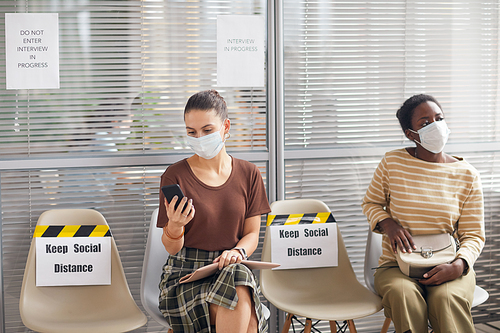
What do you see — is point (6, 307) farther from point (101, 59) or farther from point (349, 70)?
point (349, 70)

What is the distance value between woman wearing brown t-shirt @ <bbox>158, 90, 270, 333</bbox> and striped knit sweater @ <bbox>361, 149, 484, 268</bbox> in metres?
0.73

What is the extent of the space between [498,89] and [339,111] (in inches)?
46.1

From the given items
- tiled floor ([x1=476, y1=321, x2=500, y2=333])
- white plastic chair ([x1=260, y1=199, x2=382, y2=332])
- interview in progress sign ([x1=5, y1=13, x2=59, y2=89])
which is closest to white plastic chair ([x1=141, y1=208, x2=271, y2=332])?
white plastic chair ([x1=260, y1=199, x2=382, y2=332])

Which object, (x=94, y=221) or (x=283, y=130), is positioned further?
(x=283, y=130)

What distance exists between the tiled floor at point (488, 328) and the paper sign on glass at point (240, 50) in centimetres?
230

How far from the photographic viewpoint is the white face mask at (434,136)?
7.04 feet

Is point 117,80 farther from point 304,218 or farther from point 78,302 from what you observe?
point 304,218

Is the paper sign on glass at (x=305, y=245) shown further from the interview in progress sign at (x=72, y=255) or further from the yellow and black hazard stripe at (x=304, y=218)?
the interview in progress sign at (x=72, y=255)

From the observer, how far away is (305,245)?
8.21ft

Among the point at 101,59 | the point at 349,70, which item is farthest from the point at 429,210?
the point at 101,59

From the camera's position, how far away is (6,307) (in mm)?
2455

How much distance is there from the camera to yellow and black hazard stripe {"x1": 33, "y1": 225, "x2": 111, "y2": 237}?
2305 mm

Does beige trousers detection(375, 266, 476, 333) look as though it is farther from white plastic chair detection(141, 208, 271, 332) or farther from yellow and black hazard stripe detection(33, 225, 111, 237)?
yellow and black hazard stripe detection(33, 225, 111, 237)

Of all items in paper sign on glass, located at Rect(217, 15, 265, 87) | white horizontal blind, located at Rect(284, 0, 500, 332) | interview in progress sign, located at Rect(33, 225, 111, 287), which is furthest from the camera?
white horizontal blind, located at Rect(284, 0, 500, 332)
